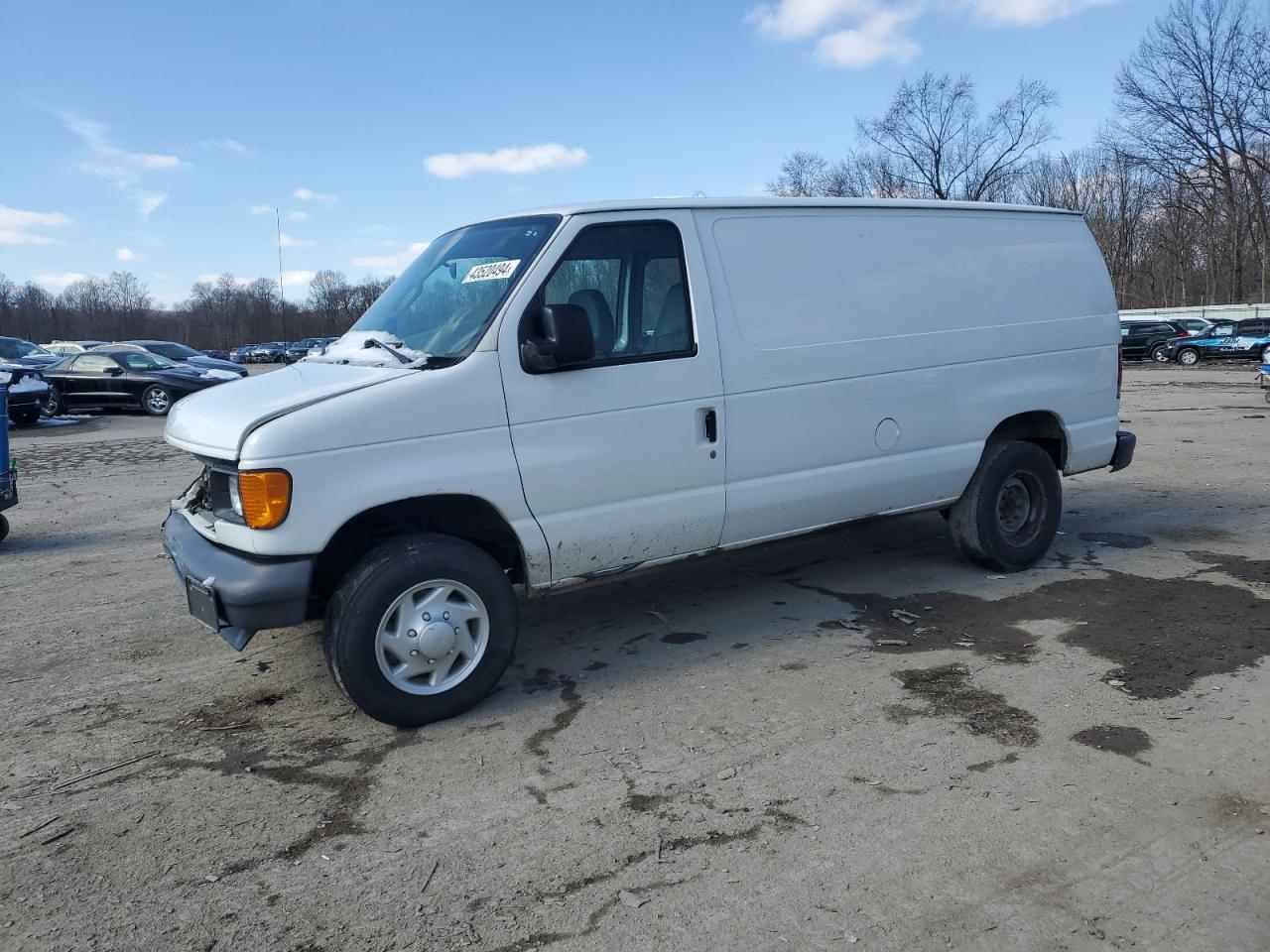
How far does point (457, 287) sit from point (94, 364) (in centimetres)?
2017

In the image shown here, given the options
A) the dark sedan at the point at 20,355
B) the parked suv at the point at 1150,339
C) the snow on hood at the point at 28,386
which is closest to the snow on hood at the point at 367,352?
the snow on hood at the point at 28,386

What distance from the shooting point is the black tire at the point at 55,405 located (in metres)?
20.8

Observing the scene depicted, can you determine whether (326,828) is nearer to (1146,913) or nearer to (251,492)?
(251,492)

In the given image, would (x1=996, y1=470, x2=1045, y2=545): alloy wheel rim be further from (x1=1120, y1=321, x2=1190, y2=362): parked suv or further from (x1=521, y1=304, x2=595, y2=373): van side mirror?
(x1=1120, y1=321, x2=1190, y2=362): parked suv

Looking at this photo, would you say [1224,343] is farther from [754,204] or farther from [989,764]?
[989,764]

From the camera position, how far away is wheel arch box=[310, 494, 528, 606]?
163 inches

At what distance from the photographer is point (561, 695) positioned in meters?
4.42

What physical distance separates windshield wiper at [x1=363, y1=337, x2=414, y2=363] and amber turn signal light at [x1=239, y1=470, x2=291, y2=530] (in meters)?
0.82

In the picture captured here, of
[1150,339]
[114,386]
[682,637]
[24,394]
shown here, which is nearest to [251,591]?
[682,637]

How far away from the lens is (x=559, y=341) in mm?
4121

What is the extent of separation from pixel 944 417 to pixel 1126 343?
1236 inches

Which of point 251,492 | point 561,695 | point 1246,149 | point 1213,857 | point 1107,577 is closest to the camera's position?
point 1213,857

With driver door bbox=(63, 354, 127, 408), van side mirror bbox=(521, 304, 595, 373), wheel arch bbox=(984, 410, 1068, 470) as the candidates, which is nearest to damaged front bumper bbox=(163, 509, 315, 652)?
van side mirror bbox=(521, 304, 595, 373)

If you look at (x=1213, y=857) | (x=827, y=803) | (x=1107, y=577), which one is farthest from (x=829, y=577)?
(x=1213, y=857)
